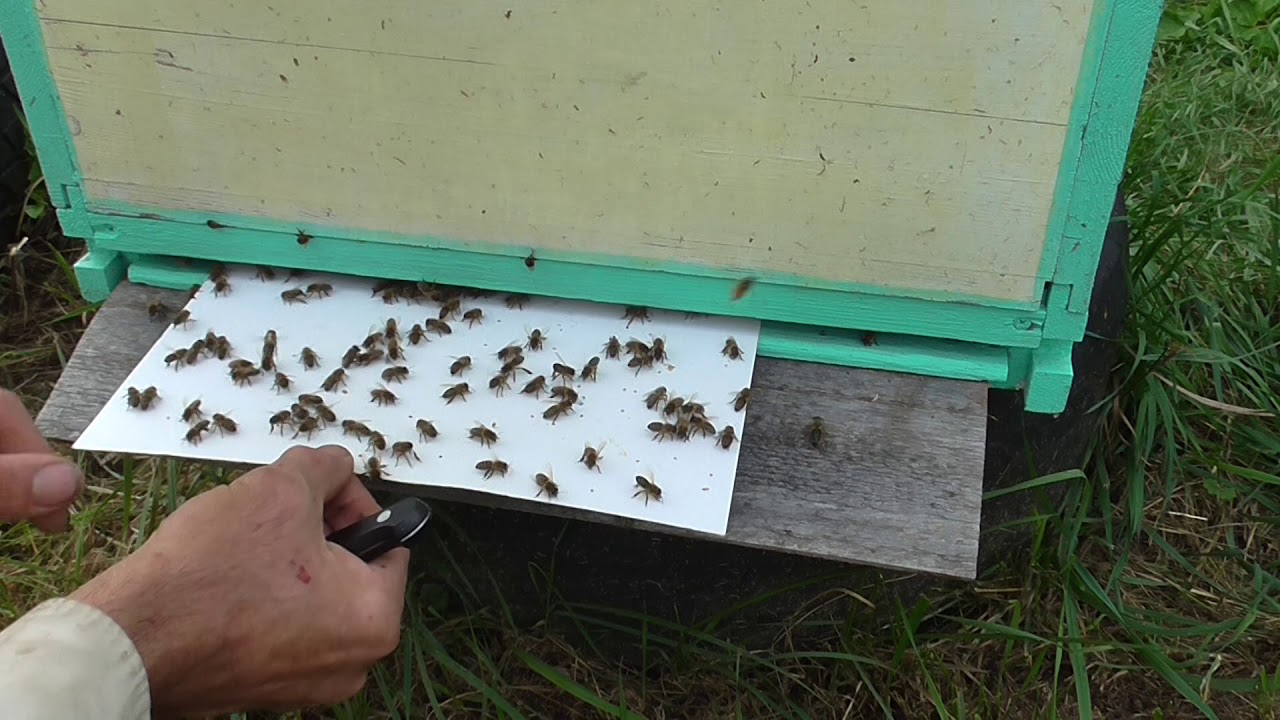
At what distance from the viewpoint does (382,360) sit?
73.5 inches

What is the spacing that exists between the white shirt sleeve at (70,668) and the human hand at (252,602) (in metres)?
0.04

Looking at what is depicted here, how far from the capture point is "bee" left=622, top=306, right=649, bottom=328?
1942 millimetres

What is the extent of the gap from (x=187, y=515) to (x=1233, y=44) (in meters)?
4.09

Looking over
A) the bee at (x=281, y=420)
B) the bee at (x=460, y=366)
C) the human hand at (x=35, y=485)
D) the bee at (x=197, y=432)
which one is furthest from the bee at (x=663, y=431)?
the human hand at (x=35, y=485)

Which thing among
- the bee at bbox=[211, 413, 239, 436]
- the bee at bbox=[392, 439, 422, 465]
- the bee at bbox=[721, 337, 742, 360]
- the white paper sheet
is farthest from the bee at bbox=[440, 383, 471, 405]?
the bee at bbox=[721, 337, 742, 360]

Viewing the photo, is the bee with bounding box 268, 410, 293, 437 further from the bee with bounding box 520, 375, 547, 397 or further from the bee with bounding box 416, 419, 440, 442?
the bee with bounding box 520, 375, 547, 397

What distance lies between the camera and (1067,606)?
87.2 inches

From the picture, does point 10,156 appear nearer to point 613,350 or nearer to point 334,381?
point 334,381

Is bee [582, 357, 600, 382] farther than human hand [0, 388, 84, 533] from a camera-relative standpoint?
Yes

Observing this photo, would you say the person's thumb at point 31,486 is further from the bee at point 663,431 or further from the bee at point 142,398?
the bee at point 663,431

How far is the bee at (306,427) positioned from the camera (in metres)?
1.73

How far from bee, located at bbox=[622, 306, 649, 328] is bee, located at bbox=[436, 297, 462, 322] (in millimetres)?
312

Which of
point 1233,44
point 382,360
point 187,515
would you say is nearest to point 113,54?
point 382,360

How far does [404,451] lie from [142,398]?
0.47 m
